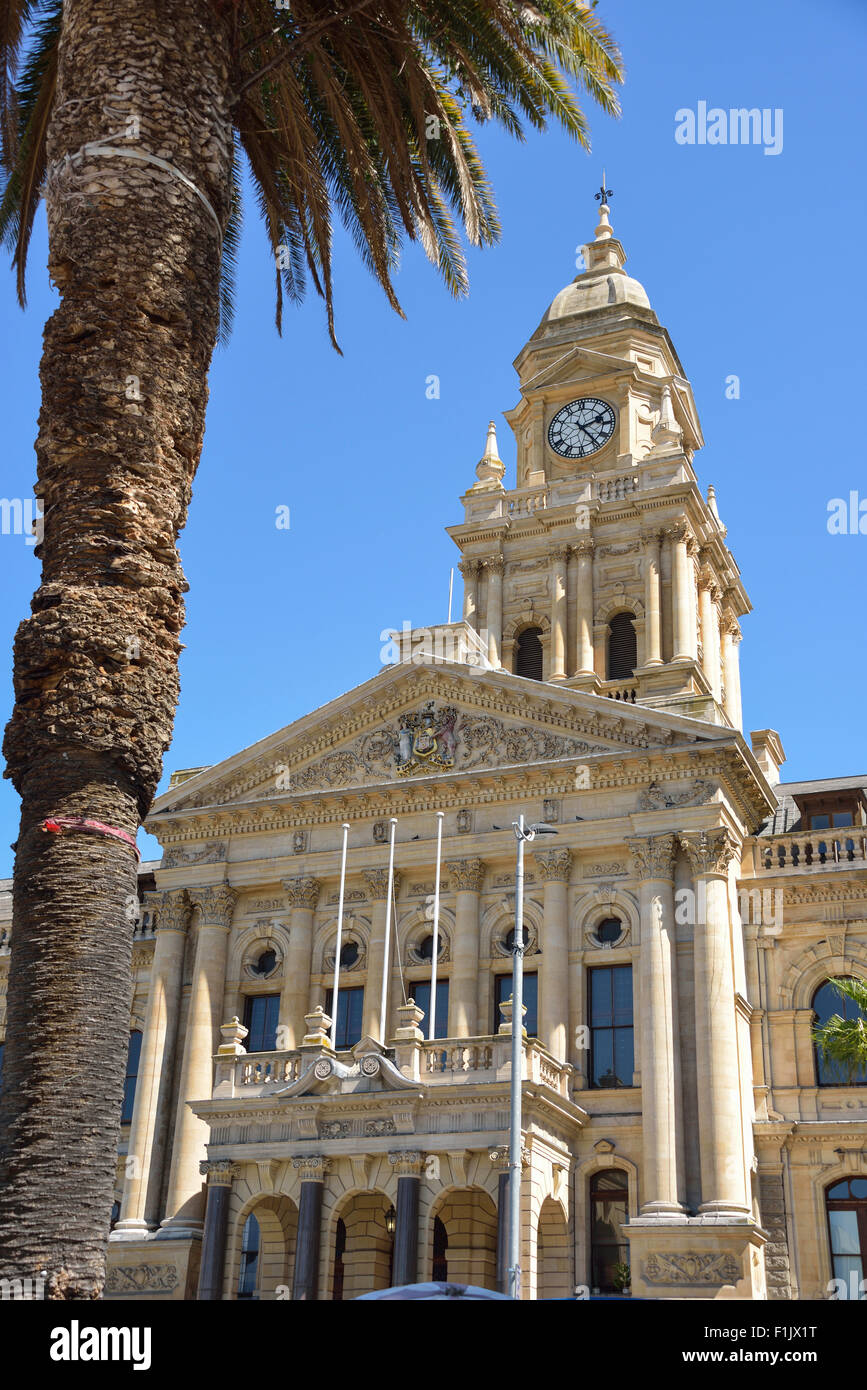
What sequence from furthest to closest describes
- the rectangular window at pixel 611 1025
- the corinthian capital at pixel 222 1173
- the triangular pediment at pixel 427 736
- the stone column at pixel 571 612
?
the stone column at pixel 571 612 → the triangular pediment at pixel 427 736 → the rectangular window at pixel 611 1025 → the corinthian capital at pixel 222 1173

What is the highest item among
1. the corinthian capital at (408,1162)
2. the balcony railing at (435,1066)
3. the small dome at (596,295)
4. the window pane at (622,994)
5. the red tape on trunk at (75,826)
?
the small dome at (596,295)

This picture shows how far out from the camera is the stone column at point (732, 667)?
54.3 m

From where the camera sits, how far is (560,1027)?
3494 cm

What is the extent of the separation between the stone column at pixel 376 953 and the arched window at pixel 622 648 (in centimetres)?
1425

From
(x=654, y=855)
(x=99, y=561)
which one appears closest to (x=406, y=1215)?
(x=654, y=855)

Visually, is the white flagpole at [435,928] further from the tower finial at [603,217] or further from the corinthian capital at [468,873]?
the tower finial at [603,217]

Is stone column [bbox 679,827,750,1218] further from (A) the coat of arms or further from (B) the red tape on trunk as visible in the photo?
(B) the red tape on trunk

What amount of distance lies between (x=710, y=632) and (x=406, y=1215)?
1105 inches

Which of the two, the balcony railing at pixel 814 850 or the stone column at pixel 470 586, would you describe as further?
the stone column at pixel 470 586

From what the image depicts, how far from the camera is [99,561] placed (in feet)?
41.8

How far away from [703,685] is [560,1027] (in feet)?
51.1

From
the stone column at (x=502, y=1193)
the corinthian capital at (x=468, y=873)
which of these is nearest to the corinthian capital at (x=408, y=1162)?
the stone column at (x=502, y=1193)
